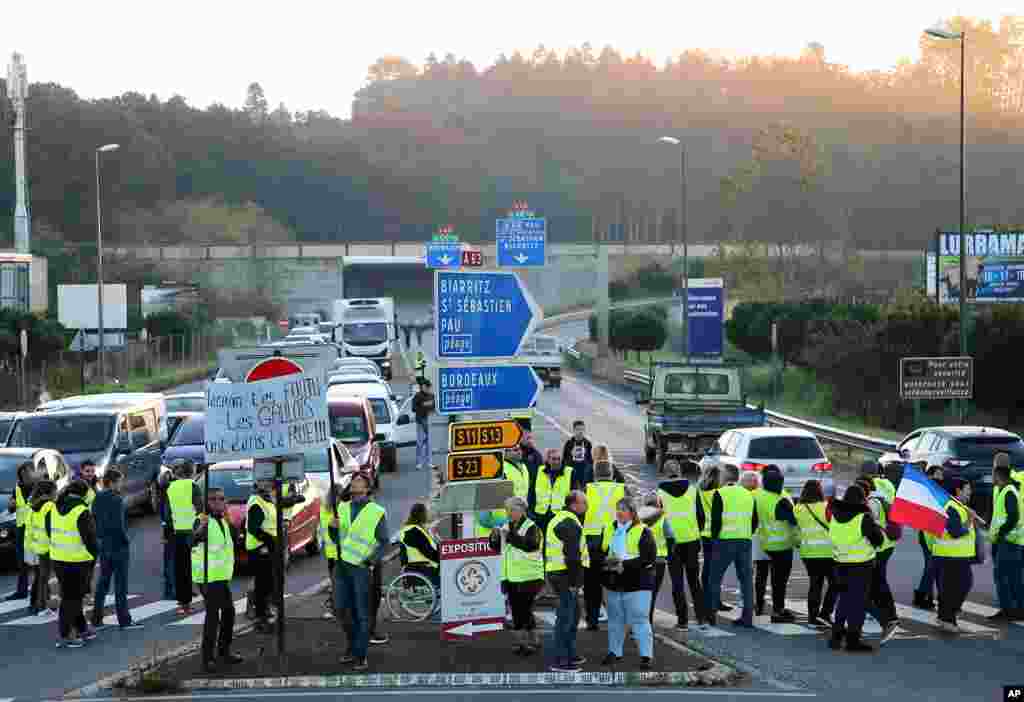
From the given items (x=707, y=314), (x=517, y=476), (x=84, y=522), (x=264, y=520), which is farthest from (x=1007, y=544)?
(x=707, y=314)

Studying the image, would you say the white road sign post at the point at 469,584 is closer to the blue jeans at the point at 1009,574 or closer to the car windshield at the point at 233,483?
the blue jeans at the point at 1009,574

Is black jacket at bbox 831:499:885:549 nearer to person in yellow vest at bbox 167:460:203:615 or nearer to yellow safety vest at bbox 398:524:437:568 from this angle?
yellow safety vest at bbox 398:524:437:568

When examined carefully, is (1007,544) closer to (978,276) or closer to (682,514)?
(682,514)

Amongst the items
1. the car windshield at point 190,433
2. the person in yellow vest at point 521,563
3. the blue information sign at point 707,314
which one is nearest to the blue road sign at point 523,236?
the blue information sign at point 707,314

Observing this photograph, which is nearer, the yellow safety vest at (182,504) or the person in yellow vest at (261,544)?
the person in yellow vest at (261,544)

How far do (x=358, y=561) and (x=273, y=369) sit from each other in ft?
6.11

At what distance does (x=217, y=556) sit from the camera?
1353cm

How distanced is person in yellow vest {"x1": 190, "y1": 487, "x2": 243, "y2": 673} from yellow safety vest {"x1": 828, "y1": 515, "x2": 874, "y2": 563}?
5.63m

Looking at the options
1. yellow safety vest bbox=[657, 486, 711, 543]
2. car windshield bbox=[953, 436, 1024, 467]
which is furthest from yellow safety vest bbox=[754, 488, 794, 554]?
car windshield bbox=[953, 436, 1024, 467]

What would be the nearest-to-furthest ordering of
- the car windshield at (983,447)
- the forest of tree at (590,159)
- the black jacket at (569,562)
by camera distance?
1. the black jacket at (569,562)
2. the car windshield at (983,447)
3. the forest of tree at (590,159)

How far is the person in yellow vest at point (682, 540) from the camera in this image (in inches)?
605

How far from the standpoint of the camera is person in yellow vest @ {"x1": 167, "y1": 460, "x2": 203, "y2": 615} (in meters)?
16.8

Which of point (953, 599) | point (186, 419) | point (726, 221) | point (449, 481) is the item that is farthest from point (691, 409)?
point (726, 221)

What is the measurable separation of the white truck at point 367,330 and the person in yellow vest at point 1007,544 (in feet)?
148
